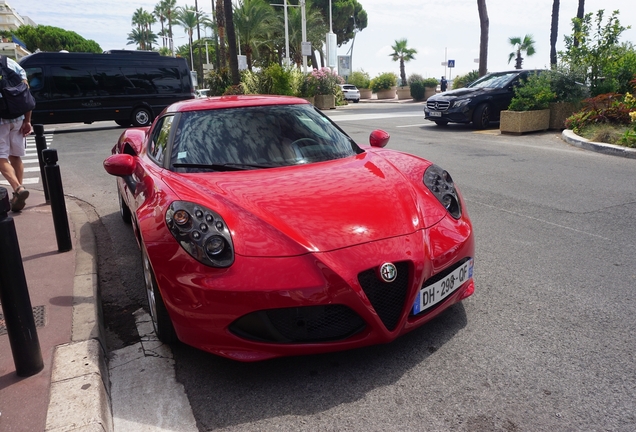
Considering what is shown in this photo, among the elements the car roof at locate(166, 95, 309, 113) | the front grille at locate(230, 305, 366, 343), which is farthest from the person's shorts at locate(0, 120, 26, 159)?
the front grille at locate(230, 305, 366, 343)

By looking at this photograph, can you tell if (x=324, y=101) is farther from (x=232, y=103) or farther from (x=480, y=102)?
(x=232, y=103)

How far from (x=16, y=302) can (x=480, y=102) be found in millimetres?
13817

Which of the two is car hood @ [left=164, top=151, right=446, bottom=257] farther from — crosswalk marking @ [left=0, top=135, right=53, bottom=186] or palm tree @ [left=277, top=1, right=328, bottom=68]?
palm tree @ [left=277, top=1, right=328, bottom=68]

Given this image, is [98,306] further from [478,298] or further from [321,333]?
[478,298]

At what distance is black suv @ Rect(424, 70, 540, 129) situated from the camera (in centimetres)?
1455

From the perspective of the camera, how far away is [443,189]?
3314 mm

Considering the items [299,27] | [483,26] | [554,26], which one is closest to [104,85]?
[483,26]

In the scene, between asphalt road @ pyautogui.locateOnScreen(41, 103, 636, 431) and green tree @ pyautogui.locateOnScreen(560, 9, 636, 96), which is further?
green tree @ pyautogui.locateOnScreen(560, 9, 636, 96)

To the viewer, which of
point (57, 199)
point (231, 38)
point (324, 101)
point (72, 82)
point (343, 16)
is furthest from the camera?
point (343, 16)

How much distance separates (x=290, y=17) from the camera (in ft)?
152

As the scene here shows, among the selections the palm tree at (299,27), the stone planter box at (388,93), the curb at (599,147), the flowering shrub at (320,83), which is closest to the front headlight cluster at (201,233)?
the curb at (599,147)

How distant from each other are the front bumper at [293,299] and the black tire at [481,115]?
12.8m

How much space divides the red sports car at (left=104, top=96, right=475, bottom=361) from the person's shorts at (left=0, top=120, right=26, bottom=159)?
338cm

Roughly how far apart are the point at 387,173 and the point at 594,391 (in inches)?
64.1
